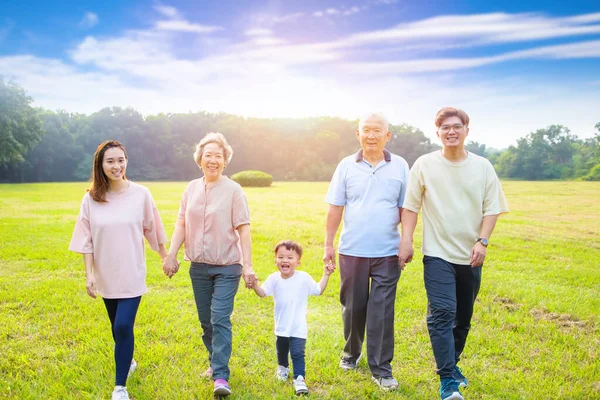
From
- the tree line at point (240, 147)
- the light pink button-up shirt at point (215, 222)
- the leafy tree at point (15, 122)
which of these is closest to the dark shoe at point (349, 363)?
the light pink button-up shirt at point (215, 222)

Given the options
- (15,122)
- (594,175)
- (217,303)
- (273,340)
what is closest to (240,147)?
(15,122)

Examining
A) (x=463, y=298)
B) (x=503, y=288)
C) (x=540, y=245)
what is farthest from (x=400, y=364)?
(x=540, y=245)

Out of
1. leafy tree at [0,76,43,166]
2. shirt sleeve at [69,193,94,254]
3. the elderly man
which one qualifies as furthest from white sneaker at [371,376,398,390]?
leafy tree at [0,76,43,166]

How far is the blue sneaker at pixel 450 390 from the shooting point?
3377 mm

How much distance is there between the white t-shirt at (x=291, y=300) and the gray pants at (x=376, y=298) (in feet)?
1.02

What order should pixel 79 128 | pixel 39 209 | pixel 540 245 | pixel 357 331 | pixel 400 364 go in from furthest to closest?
pixel 79 128 → pixel 39 209 → pixel 540 245 → pixel 400 364 → pixel 357 331

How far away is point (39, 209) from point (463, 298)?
1757 cm

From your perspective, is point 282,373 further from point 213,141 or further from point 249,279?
point 213,141

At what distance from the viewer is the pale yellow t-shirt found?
3.56 metres

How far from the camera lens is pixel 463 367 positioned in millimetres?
4254

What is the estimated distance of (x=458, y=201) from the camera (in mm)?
A: 3586

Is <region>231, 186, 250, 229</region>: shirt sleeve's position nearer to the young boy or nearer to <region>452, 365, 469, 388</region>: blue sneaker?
the young boy

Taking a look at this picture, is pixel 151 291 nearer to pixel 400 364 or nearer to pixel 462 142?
pixel 400 364

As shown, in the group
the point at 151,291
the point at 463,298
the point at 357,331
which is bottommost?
the point at 151,291
